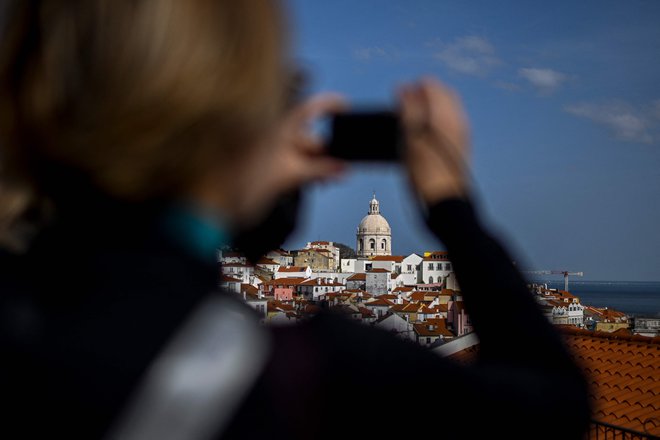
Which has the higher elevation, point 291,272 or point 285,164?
point 285,164

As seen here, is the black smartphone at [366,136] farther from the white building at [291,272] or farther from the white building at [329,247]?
the white building at [329,247]

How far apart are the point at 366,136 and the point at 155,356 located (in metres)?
0.23

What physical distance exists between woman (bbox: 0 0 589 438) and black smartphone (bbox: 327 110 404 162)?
5 cm

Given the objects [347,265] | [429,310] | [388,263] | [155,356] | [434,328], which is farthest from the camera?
[347,265]

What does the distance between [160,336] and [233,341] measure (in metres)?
0.03

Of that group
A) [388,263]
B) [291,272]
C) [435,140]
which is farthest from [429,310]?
[435,140]

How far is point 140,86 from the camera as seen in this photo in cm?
34

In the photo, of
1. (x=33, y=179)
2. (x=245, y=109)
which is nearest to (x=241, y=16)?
(x=245, y=109)

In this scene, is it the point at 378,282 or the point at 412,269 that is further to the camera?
the point at 412,269

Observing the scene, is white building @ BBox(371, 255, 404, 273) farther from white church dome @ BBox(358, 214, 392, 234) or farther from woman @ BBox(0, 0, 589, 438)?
woman @ BBox(0, 0, 589, 438)

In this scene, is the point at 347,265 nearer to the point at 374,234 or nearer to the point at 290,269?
the point at 374,234

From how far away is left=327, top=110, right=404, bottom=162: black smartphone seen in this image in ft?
1.50

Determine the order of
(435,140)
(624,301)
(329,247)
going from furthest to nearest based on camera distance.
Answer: (624,301) → (329,247) → (435,140)

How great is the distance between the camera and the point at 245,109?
1.17ft
